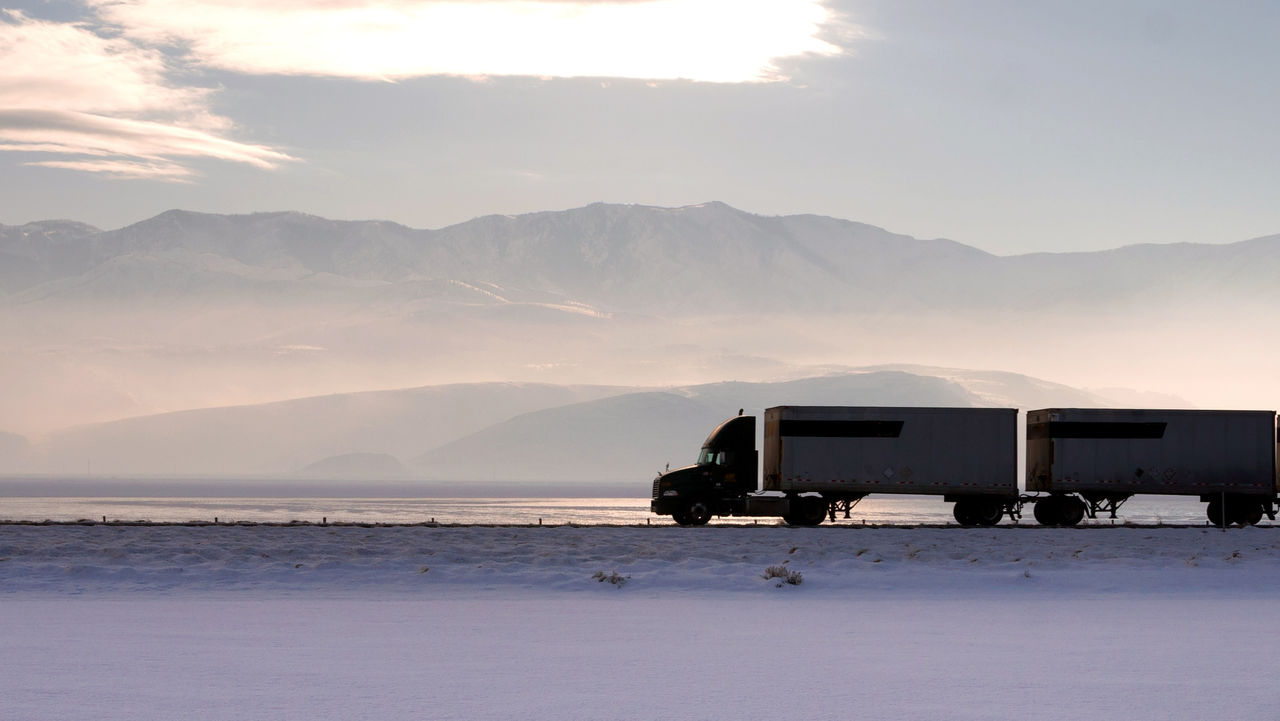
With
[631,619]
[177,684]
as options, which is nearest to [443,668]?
[177,684]

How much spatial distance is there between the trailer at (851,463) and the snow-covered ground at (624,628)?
8.99 m

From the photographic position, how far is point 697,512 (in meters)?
45.0

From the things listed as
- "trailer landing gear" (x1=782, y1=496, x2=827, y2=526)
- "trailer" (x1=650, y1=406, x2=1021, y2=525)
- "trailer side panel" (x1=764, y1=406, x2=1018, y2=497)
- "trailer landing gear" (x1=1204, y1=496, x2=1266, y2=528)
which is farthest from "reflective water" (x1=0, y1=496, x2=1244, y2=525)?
"trailer side panel" (x1=764, y1=406, x2=1018, y2=497)

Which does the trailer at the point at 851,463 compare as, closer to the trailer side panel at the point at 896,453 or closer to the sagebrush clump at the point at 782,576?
the trailer side panel at the point at 896,453

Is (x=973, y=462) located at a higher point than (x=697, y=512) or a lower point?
higher

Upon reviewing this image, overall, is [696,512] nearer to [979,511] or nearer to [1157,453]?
[979,511]

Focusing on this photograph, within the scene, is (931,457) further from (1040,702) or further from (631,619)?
(1040,702)

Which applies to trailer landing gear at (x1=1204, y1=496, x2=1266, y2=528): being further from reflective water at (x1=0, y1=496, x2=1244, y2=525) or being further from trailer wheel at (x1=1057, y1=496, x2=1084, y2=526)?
trailer wheel at (x1=1057, y1=496, x2=1084, y2=526)

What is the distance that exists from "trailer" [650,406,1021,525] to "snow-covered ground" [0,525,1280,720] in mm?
8986

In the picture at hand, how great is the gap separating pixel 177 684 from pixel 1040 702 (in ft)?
27.7

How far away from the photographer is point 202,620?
1936cm

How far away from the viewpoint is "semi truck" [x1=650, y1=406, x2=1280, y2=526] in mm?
44969

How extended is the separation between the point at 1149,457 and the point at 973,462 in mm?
6297

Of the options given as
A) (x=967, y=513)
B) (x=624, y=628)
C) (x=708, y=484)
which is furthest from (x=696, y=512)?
(x=624, y=628)
